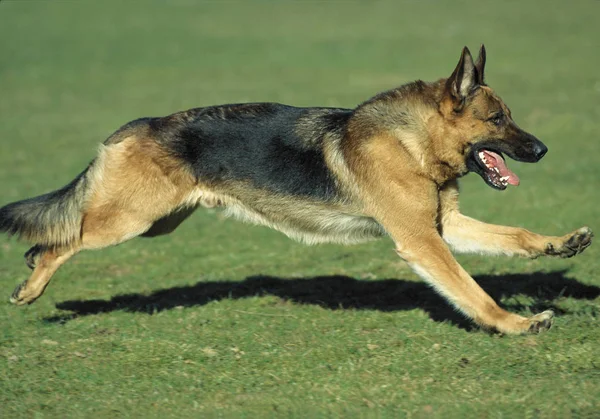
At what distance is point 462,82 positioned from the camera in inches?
268

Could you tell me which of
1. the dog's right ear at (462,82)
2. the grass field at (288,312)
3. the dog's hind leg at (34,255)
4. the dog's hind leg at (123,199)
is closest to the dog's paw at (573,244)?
the grass field at (288,312)

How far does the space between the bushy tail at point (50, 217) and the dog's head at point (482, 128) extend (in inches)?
121

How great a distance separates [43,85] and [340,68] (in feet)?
26.1

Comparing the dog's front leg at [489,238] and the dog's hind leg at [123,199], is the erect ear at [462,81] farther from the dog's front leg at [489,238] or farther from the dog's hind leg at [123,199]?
the dog's hind leg at [123,199]

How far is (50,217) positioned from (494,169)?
361cm

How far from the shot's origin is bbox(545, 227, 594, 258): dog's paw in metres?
6.82

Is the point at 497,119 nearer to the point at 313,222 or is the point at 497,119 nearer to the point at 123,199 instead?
the point at 313,222

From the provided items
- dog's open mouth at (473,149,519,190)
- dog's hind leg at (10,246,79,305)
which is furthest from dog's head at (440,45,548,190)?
dog's hind leg at (10,246,79,305)

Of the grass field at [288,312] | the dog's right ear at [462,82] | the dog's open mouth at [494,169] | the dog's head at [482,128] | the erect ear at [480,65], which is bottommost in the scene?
the grass field at [288,312]

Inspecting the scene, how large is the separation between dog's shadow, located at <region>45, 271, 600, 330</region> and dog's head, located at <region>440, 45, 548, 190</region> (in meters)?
1.32

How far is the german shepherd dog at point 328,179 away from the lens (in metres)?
6.87

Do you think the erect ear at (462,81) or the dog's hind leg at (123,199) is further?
the dog's hind leg at (123,199)

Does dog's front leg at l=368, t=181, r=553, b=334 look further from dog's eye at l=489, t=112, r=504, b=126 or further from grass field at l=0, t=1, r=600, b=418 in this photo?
dog's eye at l=489, t=112, r=504, b=126

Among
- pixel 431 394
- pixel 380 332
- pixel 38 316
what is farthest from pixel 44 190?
pixel 431 394
